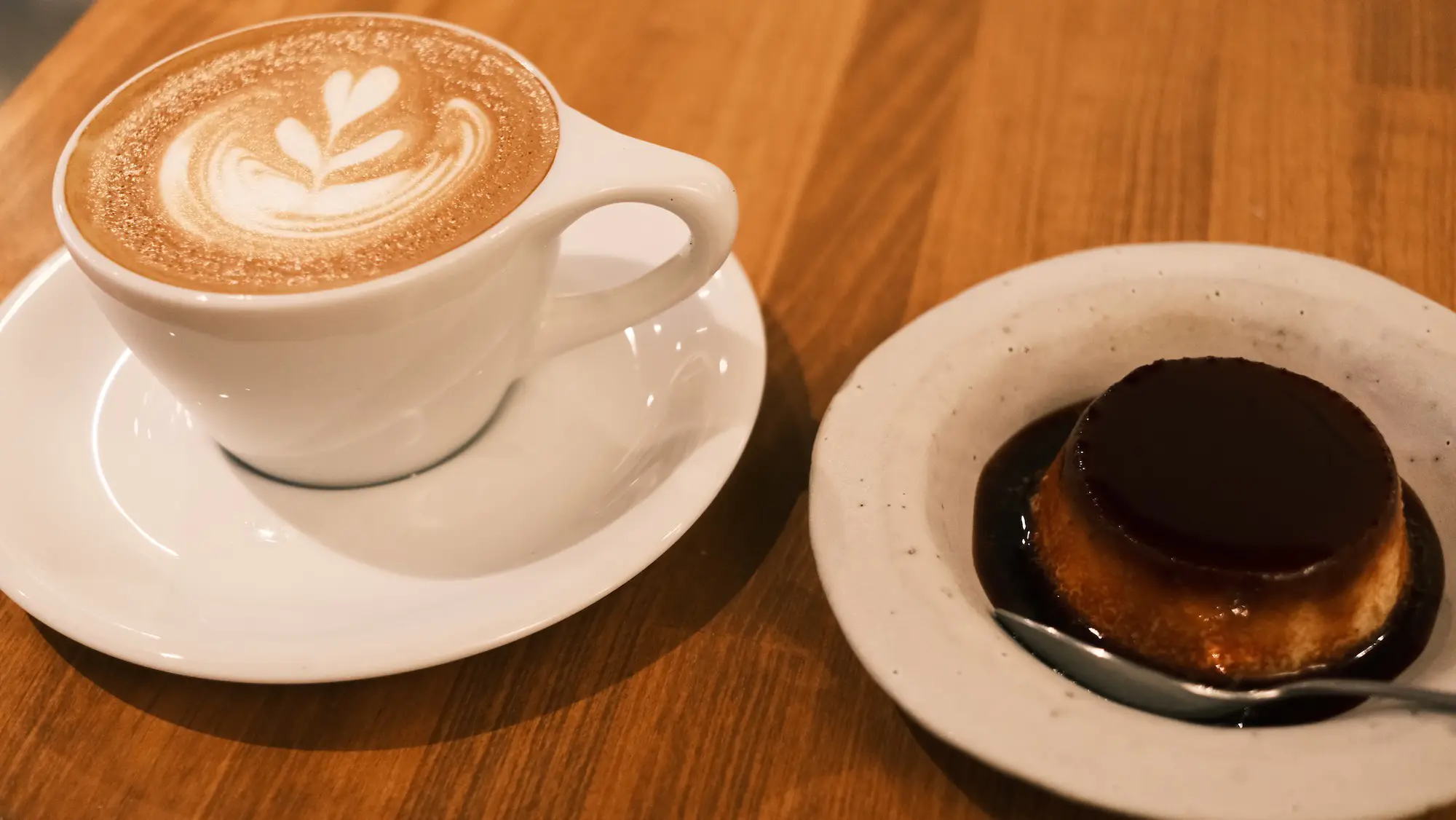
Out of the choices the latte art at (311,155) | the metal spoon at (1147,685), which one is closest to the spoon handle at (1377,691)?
the metal spoon at (1147,685)

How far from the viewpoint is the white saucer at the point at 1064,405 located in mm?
528

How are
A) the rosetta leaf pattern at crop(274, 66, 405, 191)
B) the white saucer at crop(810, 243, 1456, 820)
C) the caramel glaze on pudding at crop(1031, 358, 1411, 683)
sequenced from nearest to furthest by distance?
1. the white saucer at crop(810, 243, 1456, 820)
2. the caramel glaze on pudding at crop(1031, 358, 1411, 683)
3. the rosetta leaf pattern at crop(274, 66, 405, 191)

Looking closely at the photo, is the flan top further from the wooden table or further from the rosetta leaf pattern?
the rosetta leaf pattern

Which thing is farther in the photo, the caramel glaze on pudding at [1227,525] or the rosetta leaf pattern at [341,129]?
the rosetta leaf pattern at [341,129]

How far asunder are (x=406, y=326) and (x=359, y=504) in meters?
0.19

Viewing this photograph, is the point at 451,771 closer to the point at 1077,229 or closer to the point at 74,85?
the point at 1077,229

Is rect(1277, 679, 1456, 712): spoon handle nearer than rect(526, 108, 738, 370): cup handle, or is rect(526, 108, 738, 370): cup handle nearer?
rect(1277, 679, 1456, 712): spoon handle

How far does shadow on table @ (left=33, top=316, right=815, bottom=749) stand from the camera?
2.22ft

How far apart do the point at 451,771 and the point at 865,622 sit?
10.6 inches

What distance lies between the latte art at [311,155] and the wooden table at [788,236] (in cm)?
27

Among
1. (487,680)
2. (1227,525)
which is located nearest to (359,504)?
(487,680)

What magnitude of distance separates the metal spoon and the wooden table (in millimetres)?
72

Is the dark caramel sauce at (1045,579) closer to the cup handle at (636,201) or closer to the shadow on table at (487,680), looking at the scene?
the shadow on table at (487,680)

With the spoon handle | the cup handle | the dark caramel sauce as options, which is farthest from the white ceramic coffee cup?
the spoon handle
